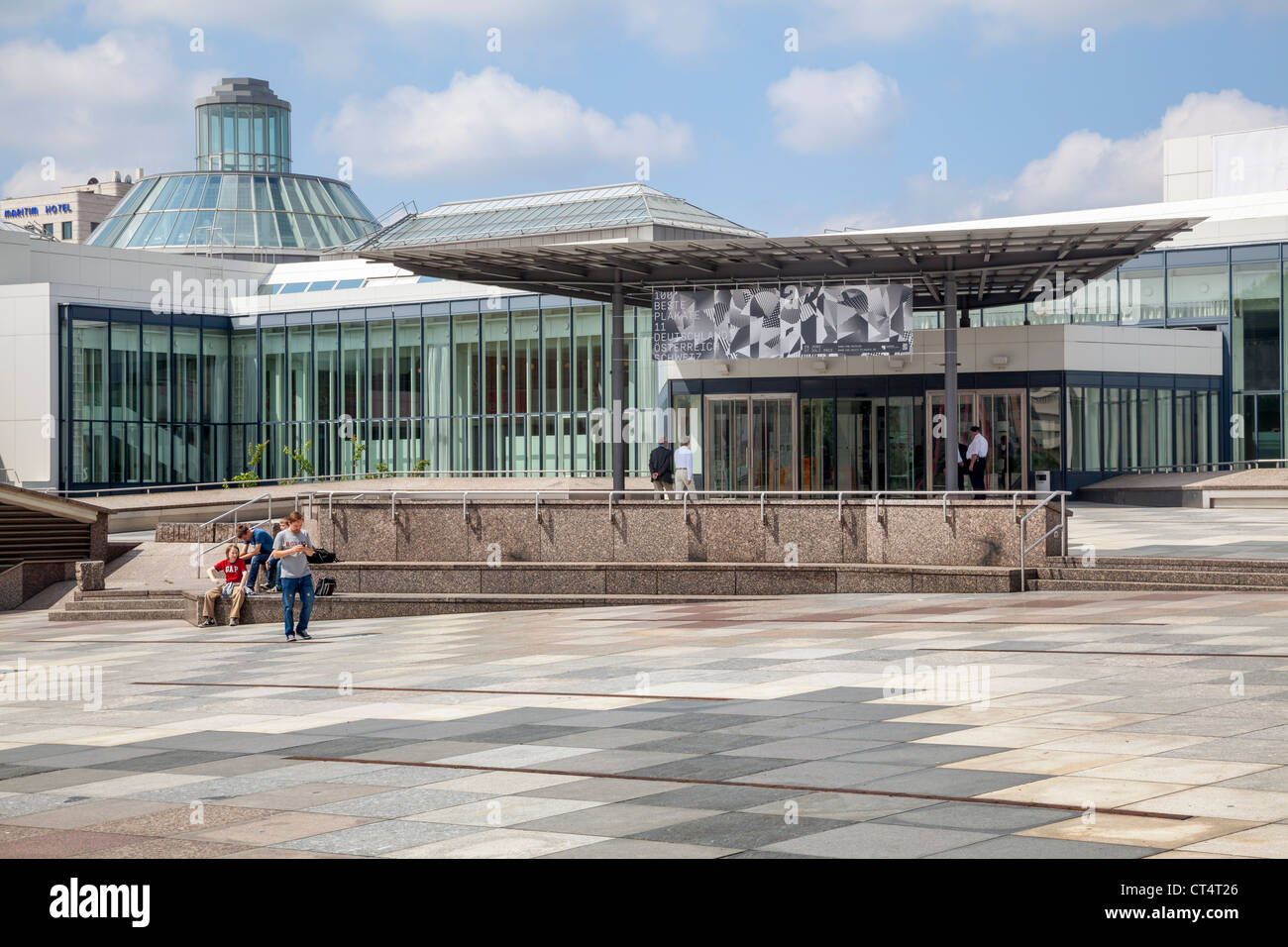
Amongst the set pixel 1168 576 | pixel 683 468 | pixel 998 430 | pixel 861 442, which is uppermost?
pixel 998 430

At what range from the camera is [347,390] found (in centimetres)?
5778

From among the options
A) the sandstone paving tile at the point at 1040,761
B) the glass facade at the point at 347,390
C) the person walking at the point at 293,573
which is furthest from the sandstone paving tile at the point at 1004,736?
the glass facade at the point at 347,390

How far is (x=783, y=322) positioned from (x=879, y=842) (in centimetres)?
2600

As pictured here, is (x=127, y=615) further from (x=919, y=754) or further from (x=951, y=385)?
(x=919, y=754)

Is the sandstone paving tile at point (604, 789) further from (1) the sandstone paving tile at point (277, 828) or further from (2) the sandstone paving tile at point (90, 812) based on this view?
(2) the sandstone paving tile at point (90, 812)

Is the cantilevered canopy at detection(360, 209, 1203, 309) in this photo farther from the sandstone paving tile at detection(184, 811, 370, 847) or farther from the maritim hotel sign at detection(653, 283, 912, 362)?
the sandstone paving tile at detection(184, 811, 370, 847)

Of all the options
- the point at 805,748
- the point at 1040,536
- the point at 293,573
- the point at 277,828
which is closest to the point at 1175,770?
the point at 805,748

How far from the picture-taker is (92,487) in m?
52.5

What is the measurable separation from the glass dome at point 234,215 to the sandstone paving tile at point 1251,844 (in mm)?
66238

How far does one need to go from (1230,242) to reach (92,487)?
128 feet

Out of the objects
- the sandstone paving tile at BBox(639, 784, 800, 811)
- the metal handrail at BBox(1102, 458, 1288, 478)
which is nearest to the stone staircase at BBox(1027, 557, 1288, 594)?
the sandstone paving tile at BBox(639, 784, 800, 811)

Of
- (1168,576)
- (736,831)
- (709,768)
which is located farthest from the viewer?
(1168,576)

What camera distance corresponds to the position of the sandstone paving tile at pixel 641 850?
7082 millimetres
